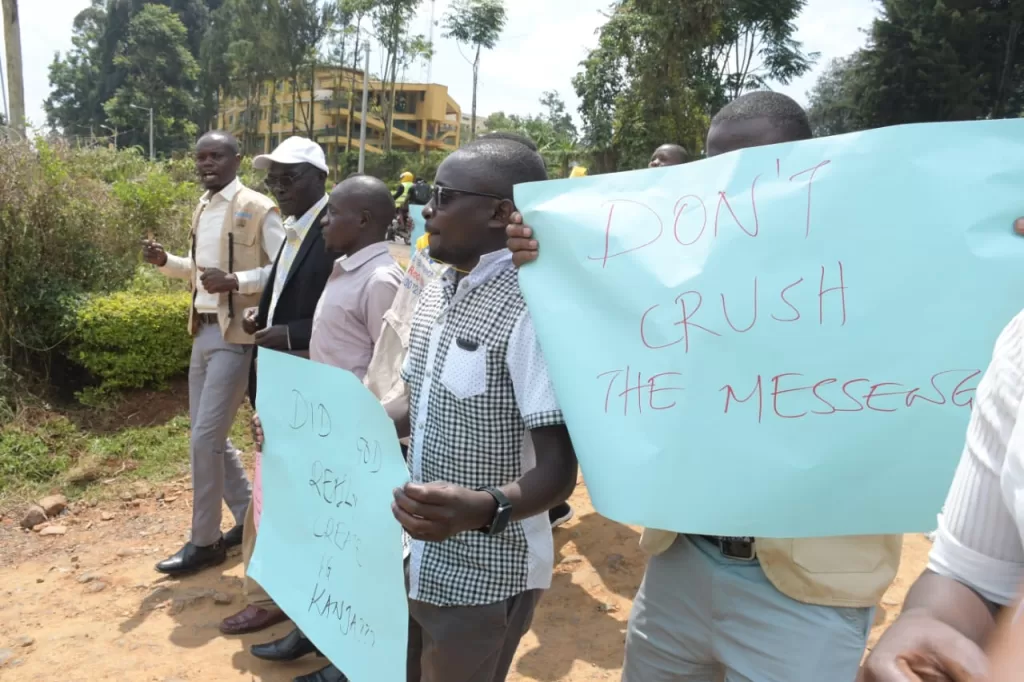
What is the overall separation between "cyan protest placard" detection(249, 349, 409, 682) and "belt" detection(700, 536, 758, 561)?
69cm

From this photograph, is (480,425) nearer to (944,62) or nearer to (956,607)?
(956,607)

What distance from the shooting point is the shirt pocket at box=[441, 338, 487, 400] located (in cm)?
169

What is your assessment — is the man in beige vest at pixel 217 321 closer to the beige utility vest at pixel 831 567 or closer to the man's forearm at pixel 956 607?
the beige utility vest at pixel 831 567

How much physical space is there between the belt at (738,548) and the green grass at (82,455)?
15.3ft

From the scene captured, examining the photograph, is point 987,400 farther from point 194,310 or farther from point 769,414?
point 194,310

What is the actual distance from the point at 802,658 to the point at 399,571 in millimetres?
858

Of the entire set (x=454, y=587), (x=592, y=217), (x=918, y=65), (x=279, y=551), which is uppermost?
(x=918, y=65)

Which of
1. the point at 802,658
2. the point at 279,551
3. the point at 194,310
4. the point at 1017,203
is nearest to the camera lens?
the point at 1017,203

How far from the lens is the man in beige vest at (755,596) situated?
1531 millimetres

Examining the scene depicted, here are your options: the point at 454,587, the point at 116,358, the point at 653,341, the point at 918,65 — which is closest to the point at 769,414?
the point at 653,341

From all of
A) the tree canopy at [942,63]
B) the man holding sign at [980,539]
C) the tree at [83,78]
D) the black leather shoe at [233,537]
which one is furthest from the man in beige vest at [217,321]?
the tree at [83,78]

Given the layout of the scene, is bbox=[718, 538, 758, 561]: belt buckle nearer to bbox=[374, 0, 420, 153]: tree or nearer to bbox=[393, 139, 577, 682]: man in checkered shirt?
bbox=[393, 139, 577, 682]: man in checkered shirt

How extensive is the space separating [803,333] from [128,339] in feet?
20.2

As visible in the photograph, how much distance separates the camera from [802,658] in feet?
5.09
